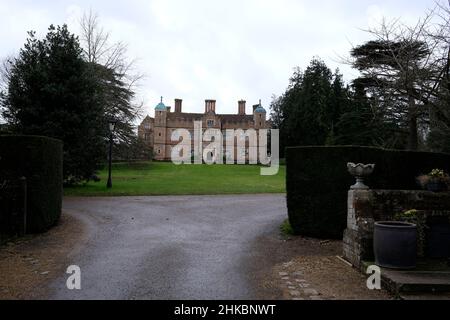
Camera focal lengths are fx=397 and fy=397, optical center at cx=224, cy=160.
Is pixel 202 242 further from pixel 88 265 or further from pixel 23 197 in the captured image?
pixel 23 197

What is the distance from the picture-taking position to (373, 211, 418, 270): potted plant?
21.9 ft

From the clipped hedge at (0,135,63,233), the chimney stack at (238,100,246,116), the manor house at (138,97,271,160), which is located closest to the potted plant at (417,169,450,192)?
the clipped hedge at (0,135,63,233)

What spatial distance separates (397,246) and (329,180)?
3.82m

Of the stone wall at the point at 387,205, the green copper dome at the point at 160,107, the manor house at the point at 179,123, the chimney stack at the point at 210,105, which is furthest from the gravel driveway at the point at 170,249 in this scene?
the chimney stack at the point at 210,105

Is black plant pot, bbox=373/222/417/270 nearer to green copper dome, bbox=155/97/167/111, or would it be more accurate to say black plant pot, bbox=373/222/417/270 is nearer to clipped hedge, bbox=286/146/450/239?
clipped hedge, bbox=286/146/450/239

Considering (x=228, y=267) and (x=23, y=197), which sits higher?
(x=23, y=197)

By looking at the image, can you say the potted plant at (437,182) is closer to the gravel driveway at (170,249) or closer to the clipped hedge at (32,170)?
the gravel driveway at (170,249)

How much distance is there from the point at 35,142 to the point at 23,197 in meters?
1.50

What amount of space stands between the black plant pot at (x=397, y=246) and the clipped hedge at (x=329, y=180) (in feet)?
11.5

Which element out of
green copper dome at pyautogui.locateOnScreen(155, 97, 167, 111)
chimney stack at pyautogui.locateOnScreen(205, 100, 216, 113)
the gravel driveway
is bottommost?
the gravel driveway

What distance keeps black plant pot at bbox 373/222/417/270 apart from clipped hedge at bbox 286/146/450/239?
349 centimetres

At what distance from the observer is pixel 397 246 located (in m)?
6.68
